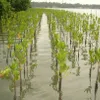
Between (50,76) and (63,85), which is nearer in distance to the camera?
(63,85)

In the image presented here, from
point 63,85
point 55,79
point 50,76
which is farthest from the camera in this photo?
point 50,76

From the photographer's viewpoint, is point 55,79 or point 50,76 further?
point 50,76

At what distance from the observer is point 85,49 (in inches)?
492

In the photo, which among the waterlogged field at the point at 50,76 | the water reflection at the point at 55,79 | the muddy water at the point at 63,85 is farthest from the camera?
the water reflection at the point at 55,79

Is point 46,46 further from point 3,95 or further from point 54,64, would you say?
point 3,95

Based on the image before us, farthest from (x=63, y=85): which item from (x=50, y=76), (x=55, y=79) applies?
(x=50, y=76)

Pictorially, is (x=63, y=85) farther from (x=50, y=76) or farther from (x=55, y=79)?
A: (x=50, y=76)

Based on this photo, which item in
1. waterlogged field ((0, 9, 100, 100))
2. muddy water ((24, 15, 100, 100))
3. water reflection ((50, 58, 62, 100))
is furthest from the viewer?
water reflection ((50, 58, 62, 100))

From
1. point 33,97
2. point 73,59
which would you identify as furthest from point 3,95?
point 73,59

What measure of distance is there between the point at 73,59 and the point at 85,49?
2.23 metres

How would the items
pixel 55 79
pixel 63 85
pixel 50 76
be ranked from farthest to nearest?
pixel 50 76 < pixel 55 79 < pixel 63 85

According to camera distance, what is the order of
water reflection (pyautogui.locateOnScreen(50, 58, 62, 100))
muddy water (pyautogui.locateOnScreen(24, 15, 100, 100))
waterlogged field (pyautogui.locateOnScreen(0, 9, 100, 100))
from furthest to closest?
water reflection (pyautogui.locateOnScreen(50, 58, 62, 100)) < muddy water (pyautogui.locateOnScreen(24, 15, 100, 100)) < waterlogged field (pyautogui.locateOnScreen(0, 9, 100, 100))

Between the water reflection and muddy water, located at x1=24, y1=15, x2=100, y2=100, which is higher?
the water reflection

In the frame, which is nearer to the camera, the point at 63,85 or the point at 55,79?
the point at 63,85
